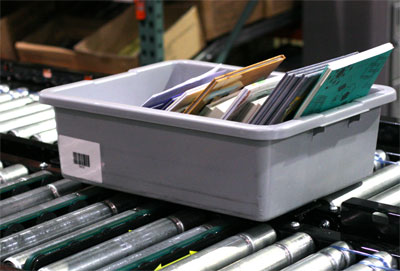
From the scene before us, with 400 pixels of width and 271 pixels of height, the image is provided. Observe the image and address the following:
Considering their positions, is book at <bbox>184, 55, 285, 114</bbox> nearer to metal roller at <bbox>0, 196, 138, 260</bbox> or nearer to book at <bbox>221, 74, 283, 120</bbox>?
→ book at <bbox>221, 74, 283, 120</bbox>

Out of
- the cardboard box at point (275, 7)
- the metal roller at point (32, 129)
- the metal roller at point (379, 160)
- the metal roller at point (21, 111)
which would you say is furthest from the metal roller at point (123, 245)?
the cardboard box at point (275, 7)

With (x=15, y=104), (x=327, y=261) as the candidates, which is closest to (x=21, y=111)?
(x=15, y=104)

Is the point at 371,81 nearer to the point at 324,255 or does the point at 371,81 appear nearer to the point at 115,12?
the point at 324,255

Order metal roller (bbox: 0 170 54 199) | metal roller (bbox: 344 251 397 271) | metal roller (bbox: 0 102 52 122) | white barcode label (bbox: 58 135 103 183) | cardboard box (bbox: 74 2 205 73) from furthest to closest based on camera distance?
cardboard box (bbox: 74 2 205 73)
metal roller (bbox: 0 102 52 122)
metal roller (bbox: 0 170 54 199)
white barcode label (bbox: 58 135 103 183)
metal roller (bbox: 344 251 397 271)

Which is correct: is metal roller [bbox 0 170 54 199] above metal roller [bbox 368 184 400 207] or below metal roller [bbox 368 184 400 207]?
below

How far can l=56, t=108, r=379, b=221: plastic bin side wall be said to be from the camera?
3.54 feet

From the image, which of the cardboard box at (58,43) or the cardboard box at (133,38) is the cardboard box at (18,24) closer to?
the cardboard box at (58,43)

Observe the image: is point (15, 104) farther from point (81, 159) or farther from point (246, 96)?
A: point (246, 96)

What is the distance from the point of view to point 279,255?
107 centimetres

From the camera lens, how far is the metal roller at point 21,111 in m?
1.70

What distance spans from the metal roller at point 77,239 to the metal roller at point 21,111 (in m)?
0.59

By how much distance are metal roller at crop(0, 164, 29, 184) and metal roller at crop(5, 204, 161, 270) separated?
30cm

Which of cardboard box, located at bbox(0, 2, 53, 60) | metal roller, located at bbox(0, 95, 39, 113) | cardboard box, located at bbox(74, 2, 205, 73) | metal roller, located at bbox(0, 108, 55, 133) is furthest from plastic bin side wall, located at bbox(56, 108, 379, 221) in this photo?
cardboard box, located at bbox(0, 2, 53, 60)

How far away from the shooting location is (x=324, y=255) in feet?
3.48
